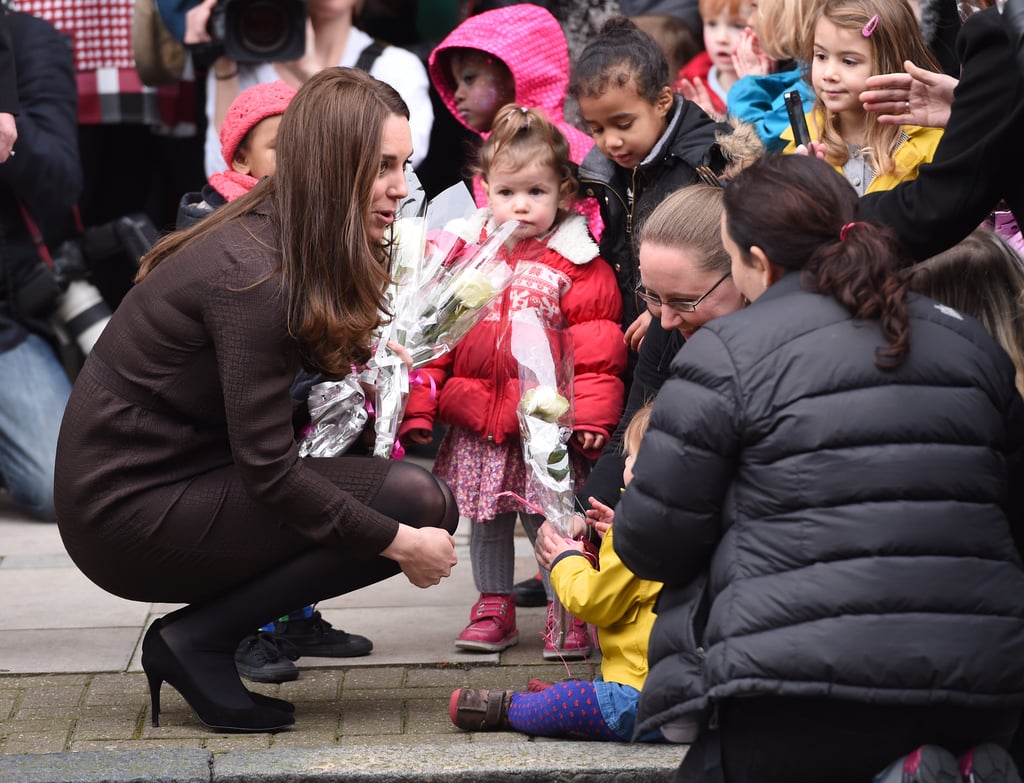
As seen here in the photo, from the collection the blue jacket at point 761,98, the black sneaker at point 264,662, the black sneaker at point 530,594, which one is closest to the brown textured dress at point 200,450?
the black sneaker at point 264,662

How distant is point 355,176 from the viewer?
11.1 feet

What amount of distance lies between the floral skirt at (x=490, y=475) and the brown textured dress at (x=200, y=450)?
698 mm

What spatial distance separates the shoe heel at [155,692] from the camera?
359 cm

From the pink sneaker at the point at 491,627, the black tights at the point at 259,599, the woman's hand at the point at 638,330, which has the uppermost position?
the woman's hand at the point at 638,330

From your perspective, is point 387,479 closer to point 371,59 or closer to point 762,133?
point 762,133

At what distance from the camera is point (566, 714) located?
11.3 ft

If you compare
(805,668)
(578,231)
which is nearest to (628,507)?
(805,668)

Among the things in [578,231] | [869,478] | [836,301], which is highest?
[836,301]

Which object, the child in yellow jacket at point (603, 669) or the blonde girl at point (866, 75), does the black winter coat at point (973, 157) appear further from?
the child in yellow jacket at point (603, 669)

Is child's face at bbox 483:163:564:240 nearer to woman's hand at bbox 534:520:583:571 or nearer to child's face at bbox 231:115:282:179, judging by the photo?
child's face at bbox 231:115:282:179

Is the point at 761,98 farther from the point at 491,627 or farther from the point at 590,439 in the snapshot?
the point at 491,627

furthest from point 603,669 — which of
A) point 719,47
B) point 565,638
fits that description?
point 719,47

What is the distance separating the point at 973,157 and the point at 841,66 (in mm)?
936

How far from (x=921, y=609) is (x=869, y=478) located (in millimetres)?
239
